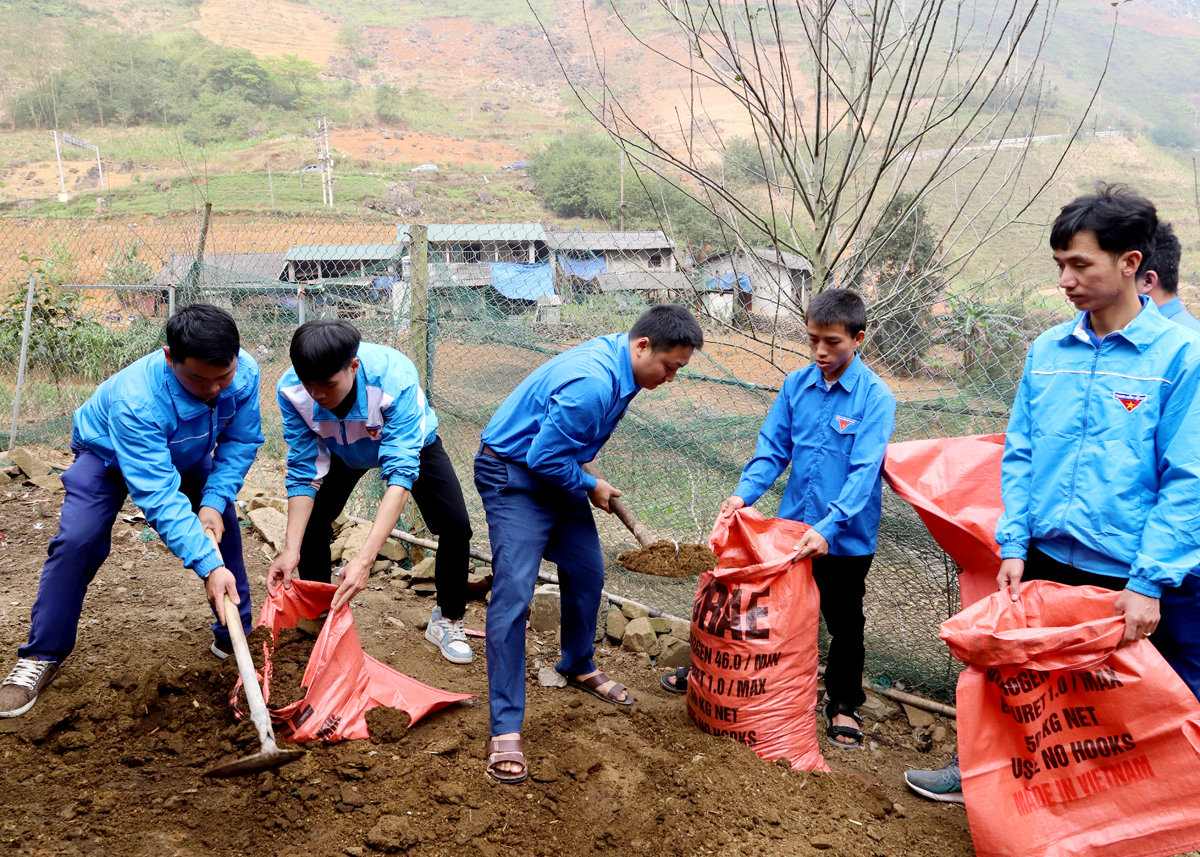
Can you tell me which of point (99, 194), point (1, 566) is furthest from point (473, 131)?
point (1, 566)

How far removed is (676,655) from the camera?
3.42 m

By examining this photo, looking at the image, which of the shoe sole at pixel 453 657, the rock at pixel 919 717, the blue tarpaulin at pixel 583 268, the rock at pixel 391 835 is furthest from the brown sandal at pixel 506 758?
the blue tarpaulin at pixel 583 268

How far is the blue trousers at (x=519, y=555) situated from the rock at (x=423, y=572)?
1419 mm

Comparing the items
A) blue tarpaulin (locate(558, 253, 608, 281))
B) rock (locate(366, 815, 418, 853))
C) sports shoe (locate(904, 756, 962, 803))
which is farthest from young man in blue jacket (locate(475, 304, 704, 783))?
blue tarpaulin (locate(558, 253, 608, 281))

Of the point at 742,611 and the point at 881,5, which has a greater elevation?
the point at 881,5

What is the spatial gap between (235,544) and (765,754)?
80.4 inches

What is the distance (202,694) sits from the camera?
2.81 metres

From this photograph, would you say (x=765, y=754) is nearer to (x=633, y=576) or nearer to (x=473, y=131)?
(x=633, y=576)

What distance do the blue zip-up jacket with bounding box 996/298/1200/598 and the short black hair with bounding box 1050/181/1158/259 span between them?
0.19 m

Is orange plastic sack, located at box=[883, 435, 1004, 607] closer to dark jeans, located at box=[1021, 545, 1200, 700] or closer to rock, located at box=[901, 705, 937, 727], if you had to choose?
dark jeans, located at box=[1021, 545, 1200, 700]

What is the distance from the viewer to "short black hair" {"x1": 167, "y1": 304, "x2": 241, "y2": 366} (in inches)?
93.9

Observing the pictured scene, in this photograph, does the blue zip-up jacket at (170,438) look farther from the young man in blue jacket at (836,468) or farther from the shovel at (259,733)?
the young man in blue jacket at (836,468)

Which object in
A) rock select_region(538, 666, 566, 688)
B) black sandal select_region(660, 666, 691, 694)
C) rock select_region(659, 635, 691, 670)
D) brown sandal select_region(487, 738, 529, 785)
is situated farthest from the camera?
rock select_region(659, 635, 691, 670)

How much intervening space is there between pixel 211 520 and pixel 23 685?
0.78 m
